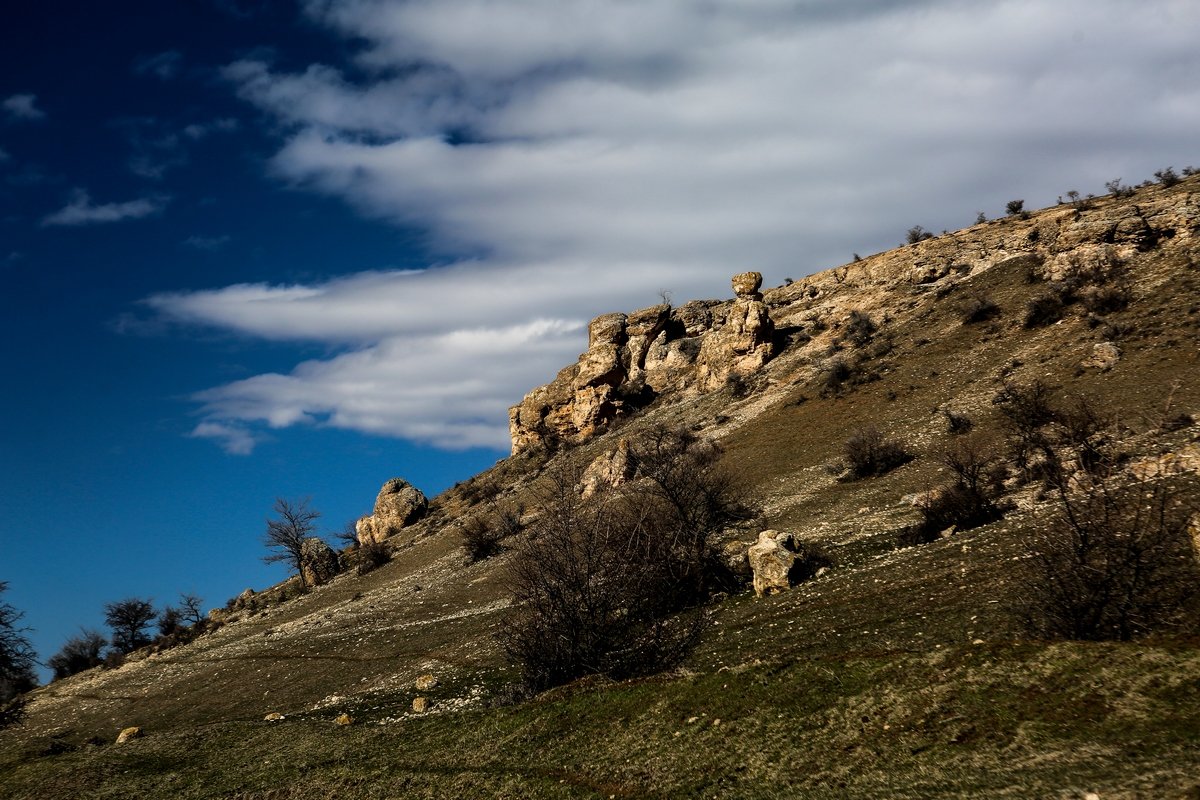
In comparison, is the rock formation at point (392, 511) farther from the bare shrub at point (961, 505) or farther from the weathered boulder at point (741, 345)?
the bare shrub at point (961, 505)

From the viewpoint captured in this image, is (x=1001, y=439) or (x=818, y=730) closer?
(x=818, y=730)

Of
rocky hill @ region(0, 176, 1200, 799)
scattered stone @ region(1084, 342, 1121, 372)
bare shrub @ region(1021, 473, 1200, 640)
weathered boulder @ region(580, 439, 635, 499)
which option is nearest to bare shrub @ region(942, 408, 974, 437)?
rocky hill @ region(0, 176, 1200, 799)

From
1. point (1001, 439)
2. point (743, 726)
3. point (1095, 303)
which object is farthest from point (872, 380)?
point (743, 726)

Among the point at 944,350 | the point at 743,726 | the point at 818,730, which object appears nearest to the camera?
the point at 818,730

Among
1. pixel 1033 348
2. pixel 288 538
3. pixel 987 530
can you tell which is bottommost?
pixel 987 530

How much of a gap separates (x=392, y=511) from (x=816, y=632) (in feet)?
307

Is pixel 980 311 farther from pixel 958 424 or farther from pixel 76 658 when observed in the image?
pixel 76 658

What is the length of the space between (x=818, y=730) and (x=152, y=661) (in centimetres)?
8245

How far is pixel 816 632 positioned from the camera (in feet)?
71.8

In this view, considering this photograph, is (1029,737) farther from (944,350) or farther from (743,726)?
(944,350)

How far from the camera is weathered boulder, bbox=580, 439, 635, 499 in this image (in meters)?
67.2

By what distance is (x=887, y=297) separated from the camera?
79438 millimetres

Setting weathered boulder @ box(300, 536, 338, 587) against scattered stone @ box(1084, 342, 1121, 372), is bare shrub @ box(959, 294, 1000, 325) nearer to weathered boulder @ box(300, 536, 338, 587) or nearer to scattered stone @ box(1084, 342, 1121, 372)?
scattered stone @ box(1084, 342, 1121, 372)

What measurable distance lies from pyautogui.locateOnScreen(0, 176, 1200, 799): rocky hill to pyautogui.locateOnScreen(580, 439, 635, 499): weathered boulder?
321 millimetres
